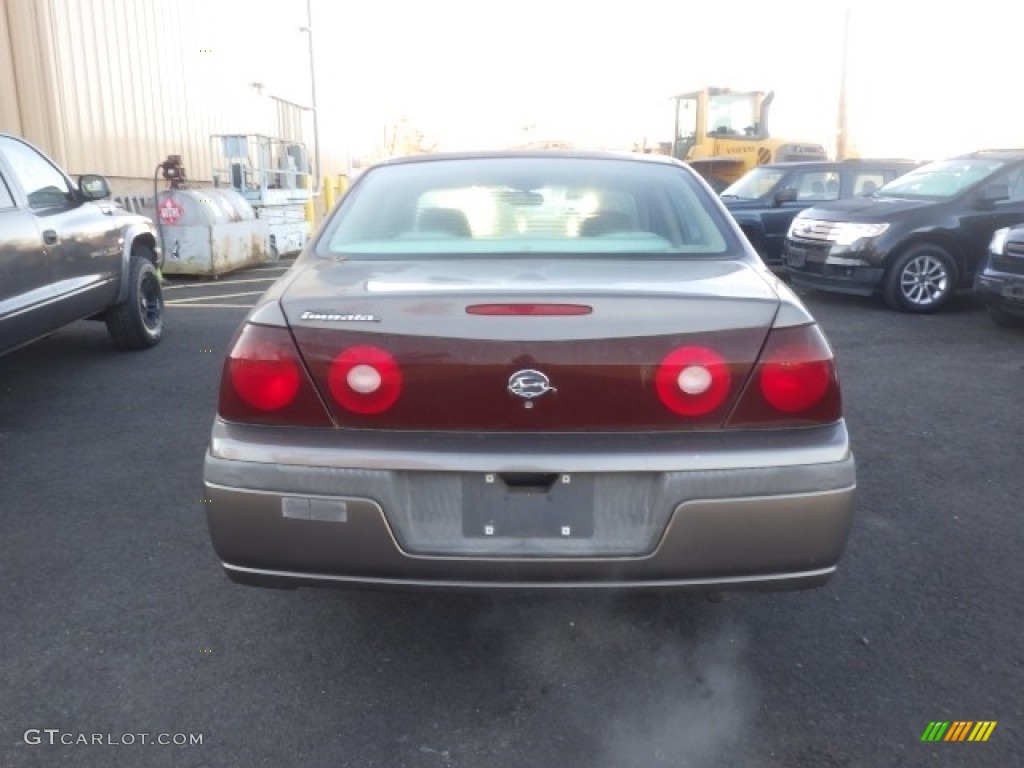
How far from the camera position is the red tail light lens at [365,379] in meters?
2.26

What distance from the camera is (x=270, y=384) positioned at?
7.59 ft

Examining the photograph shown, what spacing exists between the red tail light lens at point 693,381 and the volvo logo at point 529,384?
271mm

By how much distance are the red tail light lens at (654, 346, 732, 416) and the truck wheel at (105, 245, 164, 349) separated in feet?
A: 18.5

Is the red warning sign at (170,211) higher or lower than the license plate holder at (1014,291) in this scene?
higher

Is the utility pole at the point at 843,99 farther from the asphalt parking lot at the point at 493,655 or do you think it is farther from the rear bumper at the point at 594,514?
the rear bumper at the point at 594,514

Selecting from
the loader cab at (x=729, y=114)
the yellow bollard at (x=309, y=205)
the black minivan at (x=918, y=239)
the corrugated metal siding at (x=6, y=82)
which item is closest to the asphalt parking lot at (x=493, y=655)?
the black minivan at (x=918, y=239)

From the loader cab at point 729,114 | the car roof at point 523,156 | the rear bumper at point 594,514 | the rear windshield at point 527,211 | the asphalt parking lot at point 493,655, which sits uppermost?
the loader cab at point 729,114

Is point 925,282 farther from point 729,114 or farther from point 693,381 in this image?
point 729,114

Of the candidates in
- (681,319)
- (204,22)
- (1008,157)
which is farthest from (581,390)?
(204,22)

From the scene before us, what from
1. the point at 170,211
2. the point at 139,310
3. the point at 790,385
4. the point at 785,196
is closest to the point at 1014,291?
the point at 785,196

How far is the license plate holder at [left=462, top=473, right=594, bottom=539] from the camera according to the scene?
2223 millimetres

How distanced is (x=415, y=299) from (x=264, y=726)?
1194 mm

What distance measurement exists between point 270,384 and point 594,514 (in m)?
0.87

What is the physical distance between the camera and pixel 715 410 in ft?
7.47
